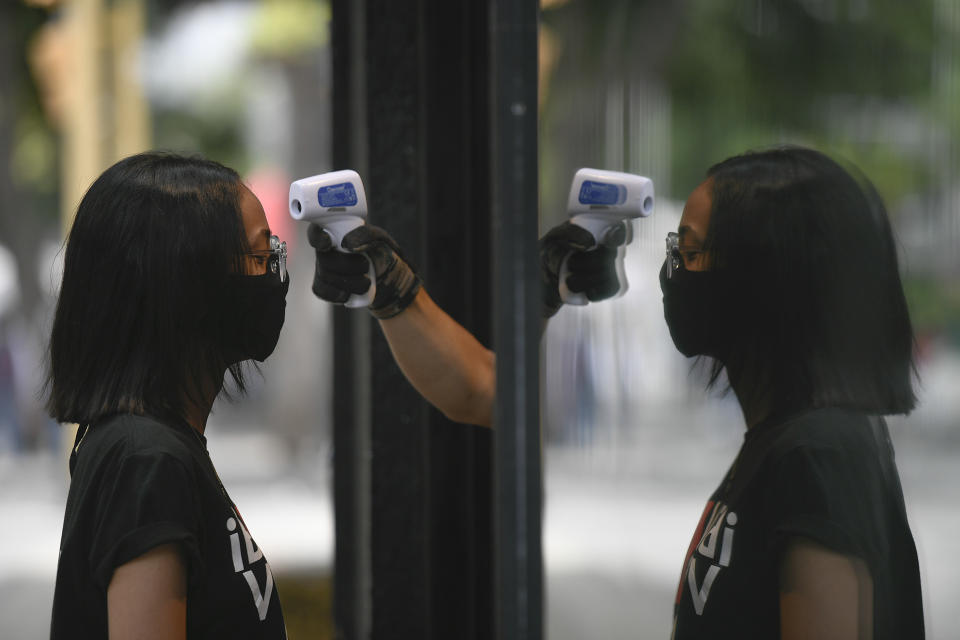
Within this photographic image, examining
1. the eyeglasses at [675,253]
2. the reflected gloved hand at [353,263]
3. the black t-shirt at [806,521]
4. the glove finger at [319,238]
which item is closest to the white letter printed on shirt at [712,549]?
the black t-shirt at [806,521]

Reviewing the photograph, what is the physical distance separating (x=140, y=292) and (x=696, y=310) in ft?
2.58

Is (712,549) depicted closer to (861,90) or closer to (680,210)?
(680,210)

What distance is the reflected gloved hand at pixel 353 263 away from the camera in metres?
1.50

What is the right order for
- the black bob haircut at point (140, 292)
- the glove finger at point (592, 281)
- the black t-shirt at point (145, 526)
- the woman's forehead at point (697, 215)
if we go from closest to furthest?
the black t-shirt at point (145, 526), the black bob haircut at point (140, 292), the woman's forehead at point (697, 215), the glove finger at point (592, 281)

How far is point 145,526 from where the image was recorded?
1.25 m

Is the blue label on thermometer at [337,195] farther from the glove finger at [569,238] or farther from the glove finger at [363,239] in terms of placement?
the glove finger at [569,238]

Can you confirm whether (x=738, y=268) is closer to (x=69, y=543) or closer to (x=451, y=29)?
(x=451, y=29)

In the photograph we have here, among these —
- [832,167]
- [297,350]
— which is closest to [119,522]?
[832,167]

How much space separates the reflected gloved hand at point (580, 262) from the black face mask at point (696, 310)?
0.08m

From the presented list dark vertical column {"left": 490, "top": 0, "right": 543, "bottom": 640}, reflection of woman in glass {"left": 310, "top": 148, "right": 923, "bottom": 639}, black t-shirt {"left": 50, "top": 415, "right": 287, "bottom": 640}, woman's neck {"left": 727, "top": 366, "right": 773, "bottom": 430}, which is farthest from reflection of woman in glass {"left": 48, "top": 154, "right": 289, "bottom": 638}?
woman's neck {"left": 727, "top": 366, "right": 773, "bottom": 430}

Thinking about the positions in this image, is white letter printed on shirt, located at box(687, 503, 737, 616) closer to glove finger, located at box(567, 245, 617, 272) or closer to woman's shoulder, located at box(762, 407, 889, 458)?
woman's shoulder, located at box(762, 407, 889, 458)

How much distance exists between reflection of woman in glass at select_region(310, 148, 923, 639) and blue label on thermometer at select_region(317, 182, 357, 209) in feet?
0.19

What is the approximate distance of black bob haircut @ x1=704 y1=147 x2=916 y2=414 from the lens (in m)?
1.41

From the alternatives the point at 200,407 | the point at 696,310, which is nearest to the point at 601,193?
the point at 696,310
